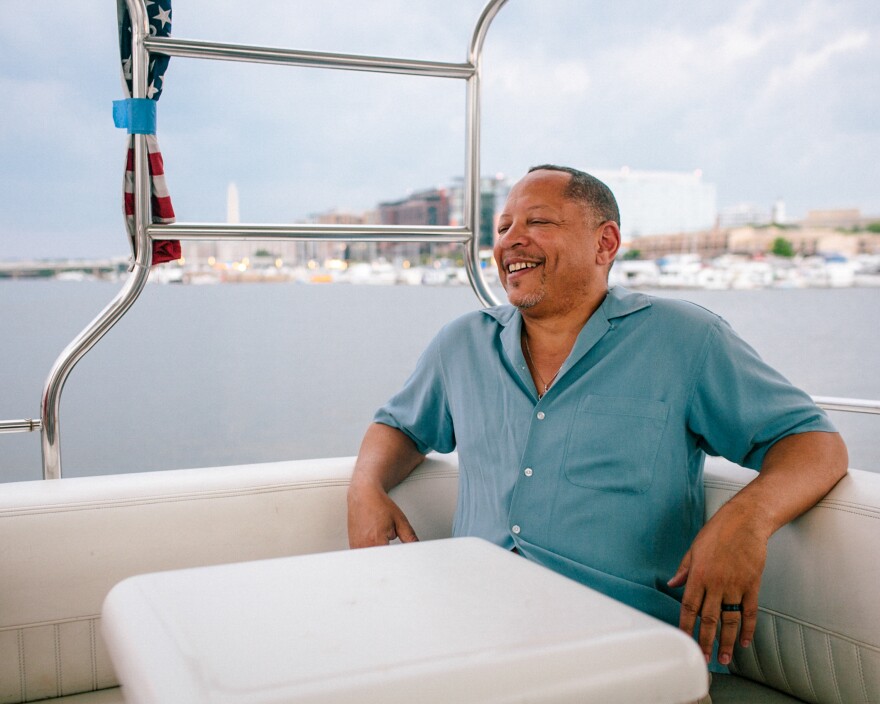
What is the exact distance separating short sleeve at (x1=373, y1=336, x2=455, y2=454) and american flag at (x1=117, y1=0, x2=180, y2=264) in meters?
0.53

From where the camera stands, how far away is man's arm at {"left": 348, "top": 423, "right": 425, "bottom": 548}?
1.46 meters

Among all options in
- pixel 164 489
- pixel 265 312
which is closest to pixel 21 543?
pixel 164 489

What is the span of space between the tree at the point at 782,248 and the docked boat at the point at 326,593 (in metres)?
0.83

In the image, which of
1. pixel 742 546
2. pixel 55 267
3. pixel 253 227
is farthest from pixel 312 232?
pixel 742 546

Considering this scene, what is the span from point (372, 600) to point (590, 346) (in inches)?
33.1

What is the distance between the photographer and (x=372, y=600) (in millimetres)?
732

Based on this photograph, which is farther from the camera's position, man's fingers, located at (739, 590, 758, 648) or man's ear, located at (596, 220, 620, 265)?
man's ear, located at (596, 220, 620, 265)

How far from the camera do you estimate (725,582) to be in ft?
3.79

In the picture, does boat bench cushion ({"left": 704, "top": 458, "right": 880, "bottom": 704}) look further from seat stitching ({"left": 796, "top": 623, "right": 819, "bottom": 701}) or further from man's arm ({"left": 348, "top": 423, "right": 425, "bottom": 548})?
man's arm ({"left": 348, "top": 423, "right": 425, "bottom": 548})

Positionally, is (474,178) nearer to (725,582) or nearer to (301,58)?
(301,58)

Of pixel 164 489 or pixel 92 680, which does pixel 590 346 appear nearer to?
pixel 164 489

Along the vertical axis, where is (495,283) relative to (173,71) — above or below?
below

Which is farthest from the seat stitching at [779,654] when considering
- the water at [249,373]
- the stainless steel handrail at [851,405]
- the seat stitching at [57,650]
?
the water at [249,373]

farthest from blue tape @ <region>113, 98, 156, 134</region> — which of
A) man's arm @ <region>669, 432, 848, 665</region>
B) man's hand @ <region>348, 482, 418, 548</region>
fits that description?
man's arm @ <region>669, 432, 848, 665</region>
